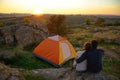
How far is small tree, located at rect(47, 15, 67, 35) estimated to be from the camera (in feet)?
91.8

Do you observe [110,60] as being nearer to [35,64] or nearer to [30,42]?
[35,64]

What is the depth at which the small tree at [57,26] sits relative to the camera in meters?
28.0

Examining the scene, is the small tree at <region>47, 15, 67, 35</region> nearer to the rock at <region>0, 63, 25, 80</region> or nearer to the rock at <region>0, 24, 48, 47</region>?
the rock at <region>0, 24, 48, 47</region>

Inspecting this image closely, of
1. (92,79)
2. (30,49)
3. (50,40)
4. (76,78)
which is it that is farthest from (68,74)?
(30,49)

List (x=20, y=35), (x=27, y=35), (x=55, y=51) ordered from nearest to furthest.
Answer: (x=55, y=51) < (x=20, y=35) < (x=27, y=35)

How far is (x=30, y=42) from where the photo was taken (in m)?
16.7

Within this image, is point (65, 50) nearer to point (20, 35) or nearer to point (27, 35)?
point (27, 35)

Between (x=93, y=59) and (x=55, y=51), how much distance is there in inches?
236

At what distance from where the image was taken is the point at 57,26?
95.6 ft

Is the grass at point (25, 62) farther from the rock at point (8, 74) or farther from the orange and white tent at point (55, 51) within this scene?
the rock at point (8, 74)

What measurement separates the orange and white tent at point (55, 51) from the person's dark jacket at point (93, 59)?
5281 millimetres

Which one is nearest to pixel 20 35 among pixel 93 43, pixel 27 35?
pixel 27 35

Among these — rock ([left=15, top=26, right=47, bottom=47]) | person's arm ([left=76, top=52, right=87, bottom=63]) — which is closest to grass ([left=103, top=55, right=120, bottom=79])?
person's arm ([left=76, top=52, right=87, bottom=63])

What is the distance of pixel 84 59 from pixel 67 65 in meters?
5.73
